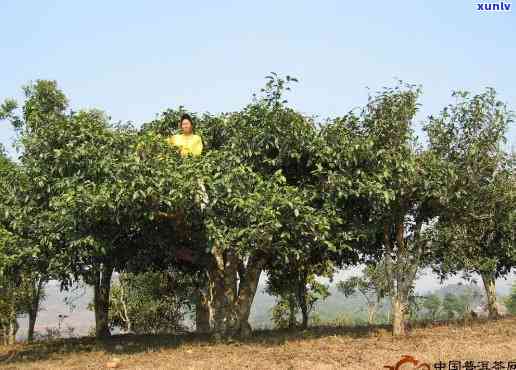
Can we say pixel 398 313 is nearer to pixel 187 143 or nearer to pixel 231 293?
pixel 231 293

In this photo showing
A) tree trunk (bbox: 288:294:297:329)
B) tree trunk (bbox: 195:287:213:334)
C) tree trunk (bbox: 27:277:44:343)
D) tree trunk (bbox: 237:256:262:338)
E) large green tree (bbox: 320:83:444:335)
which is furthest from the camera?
tree trunk (bbox: 27:277:44:343)

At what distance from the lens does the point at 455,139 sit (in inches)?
678

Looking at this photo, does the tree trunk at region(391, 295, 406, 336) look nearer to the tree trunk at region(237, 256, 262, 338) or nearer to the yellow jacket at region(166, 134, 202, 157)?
the tree trunk at region(237, 256, 262, 338)

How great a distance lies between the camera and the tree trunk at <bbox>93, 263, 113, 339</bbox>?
875 inches

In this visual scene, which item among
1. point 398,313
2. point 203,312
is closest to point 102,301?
point 203,312

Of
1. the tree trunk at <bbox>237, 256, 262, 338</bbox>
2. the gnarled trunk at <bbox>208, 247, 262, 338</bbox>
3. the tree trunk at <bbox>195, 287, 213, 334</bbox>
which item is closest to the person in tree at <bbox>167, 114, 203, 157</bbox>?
the gnarled trunk at <bbox>208, 247, 262, 338</bbox>

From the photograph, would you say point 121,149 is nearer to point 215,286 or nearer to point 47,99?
point 215,286

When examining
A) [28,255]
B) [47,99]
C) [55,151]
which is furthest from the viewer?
[47,99]

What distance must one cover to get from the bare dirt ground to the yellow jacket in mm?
5407

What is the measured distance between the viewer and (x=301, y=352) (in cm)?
1362

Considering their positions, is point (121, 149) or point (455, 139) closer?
point (121, 149)

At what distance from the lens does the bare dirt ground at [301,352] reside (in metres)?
12.3

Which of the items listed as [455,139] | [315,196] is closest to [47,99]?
[315,196]

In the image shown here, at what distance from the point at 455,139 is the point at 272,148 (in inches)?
221
